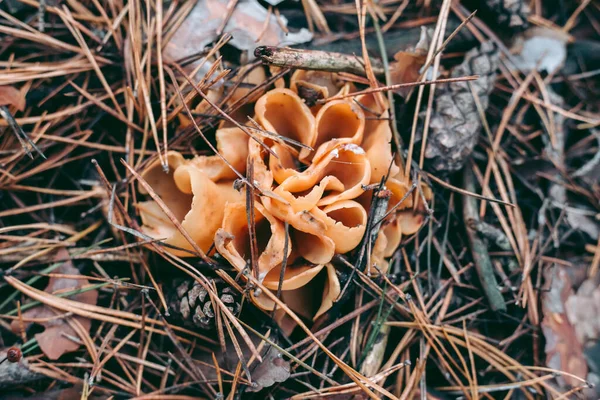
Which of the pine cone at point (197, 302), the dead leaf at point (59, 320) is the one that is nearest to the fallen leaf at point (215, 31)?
the pine cone at point (197, 302)

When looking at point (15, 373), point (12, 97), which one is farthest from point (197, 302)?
point (12, 97)

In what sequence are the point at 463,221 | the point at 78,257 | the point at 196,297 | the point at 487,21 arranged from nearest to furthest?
the point at 196,297
the point at 78,257
the point at 463,221
the point at 487,21

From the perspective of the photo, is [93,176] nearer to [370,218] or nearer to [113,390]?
[113,390]

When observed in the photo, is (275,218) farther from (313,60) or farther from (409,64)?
(409,64)

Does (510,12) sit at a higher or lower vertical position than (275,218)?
higher

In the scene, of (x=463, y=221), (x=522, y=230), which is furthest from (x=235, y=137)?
(x=522, y=230)

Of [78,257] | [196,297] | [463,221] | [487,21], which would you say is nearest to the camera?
[196,297]

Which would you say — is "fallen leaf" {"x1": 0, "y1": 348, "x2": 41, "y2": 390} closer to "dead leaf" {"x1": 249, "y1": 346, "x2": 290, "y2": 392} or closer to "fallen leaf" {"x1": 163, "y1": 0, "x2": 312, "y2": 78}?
"dead leaf" {"x1": 249, "y1": 346, "x2": 290, "y2": 392}
